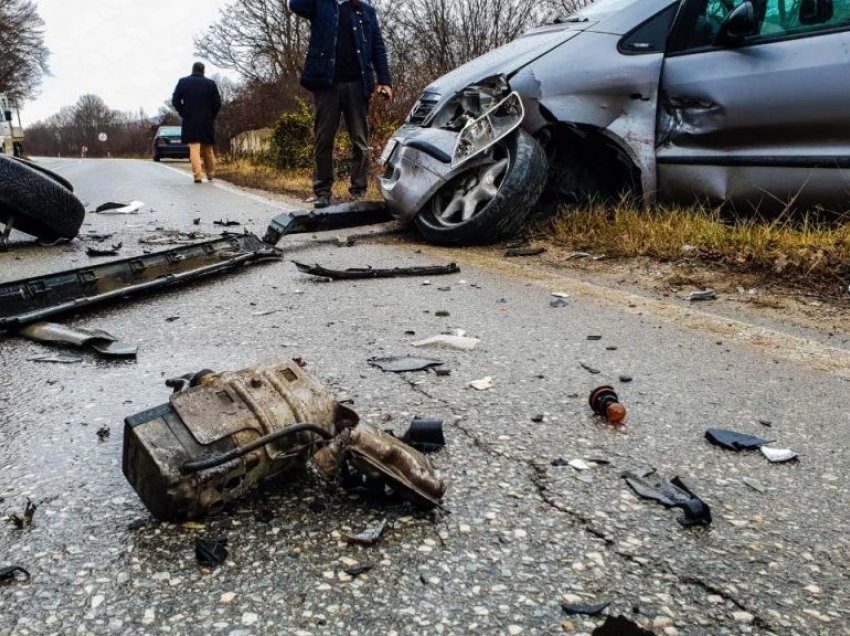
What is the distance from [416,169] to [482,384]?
294cm

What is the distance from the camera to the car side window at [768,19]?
3896mm

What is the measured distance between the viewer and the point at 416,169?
482 centimetres

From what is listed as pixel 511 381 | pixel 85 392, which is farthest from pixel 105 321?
Result: pixel 511 381

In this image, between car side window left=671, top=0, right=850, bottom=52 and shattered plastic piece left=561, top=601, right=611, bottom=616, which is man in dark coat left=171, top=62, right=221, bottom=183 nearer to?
car side window left=671, top=0, right=850, bottom=52

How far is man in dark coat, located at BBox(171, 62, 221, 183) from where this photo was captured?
1269 cm

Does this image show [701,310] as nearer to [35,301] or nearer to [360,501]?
[360,501]

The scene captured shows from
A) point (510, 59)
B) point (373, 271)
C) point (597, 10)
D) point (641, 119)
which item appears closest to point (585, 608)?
point (373, 271)

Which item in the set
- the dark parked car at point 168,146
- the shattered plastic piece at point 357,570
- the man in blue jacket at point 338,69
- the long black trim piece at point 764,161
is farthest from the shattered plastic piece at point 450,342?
the dark parked car at point 168,146

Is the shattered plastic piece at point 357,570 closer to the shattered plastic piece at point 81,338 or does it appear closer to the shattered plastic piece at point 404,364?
the shattered plastic piece at point 404,364

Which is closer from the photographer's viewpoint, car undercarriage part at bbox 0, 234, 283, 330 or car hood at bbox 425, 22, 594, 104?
car undercarriage part at bbox 0, 234, 283, 330

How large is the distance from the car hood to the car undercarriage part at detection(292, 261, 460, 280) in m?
1.61

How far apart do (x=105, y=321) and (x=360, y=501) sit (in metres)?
1.95

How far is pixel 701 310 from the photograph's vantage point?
3219mm

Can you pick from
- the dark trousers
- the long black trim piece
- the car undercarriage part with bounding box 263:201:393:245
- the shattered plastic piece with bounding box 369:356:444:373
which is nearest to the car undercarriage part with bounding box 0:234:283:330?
the car undercarriage part with bounding box 263:201:393:245
